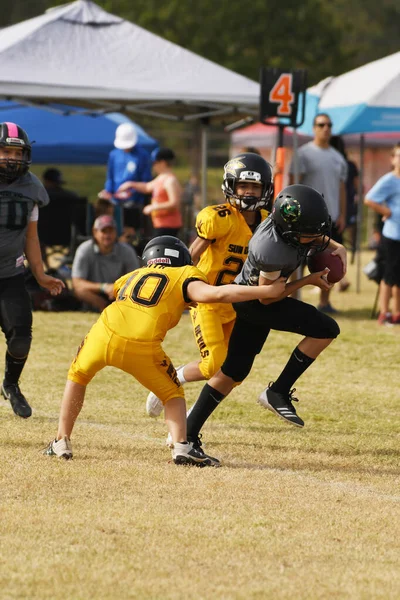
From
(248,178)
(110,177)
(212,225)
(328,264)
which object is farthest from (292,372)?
(110,177)

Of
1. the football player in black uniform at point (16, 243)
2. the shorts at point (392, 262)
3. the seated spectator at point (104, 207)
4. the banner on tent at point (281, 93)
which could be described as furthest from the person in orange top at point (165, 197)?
the football player in black uniform at point (16, 243)

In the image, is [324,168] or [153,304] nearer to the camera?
[153,304]

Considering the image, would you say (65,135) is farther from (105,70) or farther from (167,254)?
(167,254)

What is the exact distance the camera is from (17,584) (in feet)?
13.9

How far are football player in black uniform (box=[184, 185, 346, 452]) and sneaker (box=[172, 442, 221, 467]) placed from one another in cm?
30

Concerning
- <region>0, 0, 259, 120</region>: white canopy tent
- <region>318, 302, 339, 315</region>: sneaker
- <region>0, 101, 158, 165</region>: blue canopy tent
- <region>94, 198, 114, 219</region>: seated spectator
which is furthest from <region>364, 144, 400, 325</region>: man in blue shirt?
<region>0, 101, 158, 165</region>: blue canopy tent

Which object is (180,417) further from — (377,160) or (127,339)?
(377,160)

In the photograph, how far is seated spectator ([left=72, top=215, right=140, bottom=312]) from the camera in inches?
489

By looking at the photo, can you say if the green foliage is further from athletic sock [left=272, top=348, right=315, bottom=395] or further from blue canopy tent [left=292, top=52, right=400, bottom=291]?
athletic sock [left=272, top=348, right=315, bottom=395]

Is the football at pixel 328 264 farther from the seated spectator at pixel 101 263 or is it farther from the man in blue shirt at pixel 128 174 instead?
the man in blue shirt at pixel 128 174

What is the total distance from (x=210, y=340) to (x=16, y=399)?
142cm

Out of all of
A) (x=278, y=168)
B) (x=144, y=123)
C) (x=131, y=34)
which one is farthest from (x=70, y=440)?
(x=144, y=123)

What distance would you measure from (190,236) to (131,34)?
444 centimetres

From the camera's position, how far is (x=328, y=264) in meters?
6.31
